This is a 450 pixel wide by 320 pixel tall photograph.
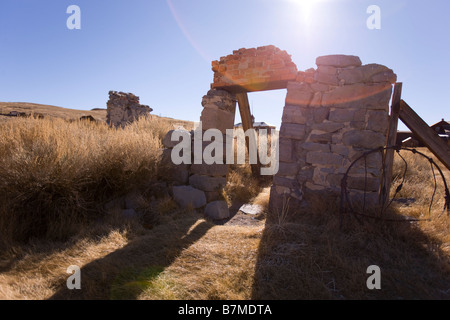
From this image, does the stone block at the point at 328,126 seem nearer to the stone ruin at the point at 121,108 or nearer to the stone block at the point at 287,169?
the stone block at the point at 287,169

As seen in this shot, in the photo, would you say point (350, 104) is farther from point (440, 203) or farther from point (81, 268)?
point (81, 268)

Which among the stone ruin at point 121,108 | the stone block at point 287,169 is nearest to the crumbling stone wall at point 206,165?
the stone block at point 287,169

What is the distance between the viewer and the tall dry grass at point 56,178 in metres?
2.86

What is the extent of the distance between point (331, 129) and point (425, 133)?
4.15ft

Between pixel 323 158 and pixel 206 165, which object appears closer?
pixel 323 158

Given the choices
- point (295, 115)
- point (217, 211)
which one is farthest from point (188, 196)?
point (295, 115)

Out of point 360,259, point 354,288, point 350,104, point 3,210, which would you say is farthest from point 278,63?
point 3,210

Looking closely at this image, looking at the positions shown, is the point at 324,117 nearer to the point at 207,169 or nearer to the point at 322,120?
the point at 322,120

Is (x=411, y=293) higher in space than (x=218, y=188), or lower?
lower

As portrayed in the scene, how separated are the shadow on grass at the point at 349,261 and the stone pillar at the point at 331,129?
27.9 inches

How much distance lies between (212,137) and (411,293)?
3.80 m

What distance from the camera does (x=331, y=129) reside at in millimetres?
3576

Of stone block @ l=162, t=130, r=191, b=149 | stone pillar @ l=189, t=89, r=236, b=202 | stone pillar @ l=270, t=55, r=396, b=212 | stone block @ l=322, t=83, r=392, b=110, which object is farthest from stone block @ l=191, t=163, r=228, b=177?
stone block @ l=322, t=83, r=392, b=110

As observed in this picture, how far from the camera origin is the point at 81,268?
2.20 m
